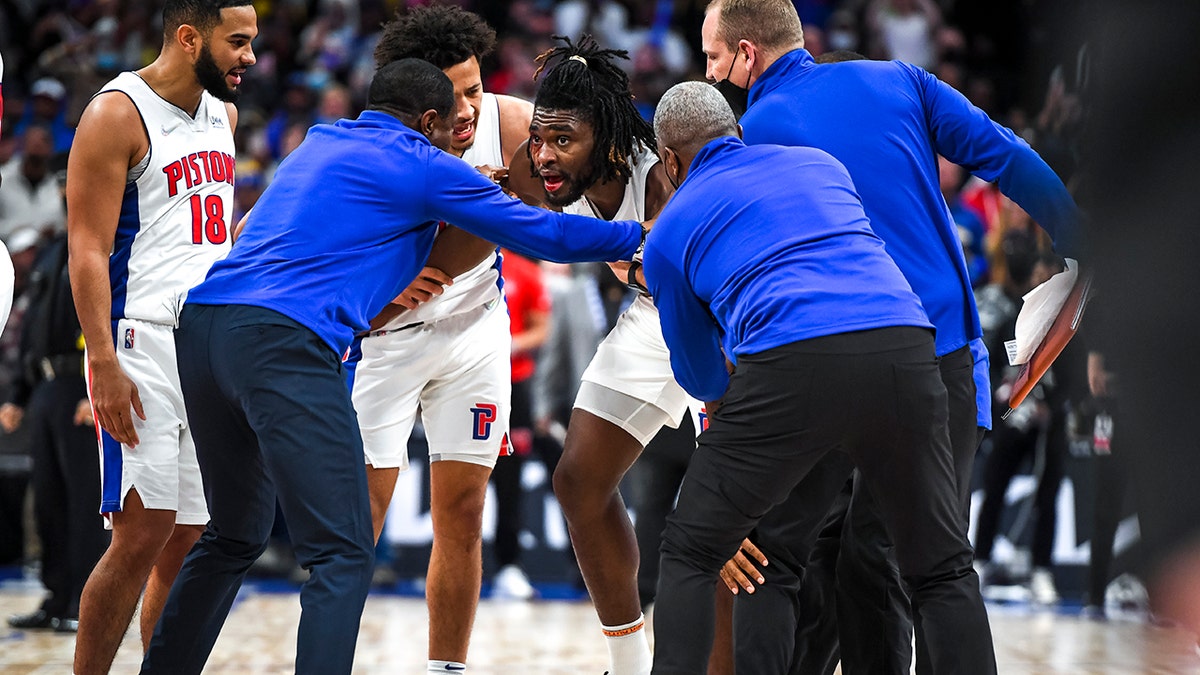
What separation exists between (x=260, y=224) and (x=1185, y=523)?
2.75 m

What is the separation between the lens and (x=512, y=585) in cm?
838

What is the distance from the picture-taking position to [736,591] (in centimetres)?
371

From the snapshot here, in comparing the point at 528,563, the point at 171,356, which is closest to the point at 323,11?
the point at 528,563

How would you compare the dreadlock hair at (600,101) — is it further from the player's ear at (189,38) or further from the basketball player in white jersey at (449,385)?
the player's ear at (189,38)

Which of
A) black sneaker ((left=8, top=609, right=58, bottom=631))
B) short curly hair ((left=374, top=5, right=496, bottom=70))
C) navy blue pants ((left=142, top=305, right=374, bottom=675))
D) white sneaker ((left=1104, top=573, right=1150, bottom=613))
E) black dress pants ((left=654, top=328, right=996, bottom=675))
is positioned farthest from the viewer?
white sneaker ((left=1104, top=573, right=1150, bottom=613))

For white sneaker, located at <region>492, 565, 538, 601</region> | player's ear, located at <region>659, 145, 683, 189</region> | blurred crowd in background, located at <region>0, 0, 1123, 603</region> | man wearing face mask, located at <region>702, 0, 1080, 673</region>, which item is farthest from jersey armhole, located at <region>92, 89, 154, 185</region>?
white sneaker, located at <region>492, 565, 538, 601</region>

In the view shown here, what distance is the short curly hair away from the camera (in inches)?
180

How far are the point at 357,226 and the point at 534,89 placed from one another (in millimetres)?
8589

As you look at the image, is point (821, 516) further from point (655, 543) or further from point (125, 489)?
point (655, 543)

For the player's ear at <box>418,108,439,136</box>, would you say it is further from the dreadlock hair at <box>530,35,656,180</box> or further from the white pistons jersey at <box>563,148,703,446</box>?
the white pistons jersey at <box>563,148,703,446</box>

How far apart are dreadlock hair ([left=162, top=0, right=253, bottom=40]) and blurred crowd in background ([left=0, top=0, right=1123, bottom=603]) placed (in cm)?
381

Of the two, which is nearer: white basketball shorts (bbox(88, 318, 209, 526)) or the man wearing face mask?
the man wearing face mask

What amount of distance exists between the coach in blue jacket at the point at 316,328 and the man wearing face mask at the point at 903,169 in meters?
0.65

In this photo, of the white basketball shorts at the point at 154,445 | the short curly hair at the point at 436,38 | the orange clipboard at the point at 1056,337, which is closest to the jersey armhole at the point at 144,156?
the white basketball shorts at the point at 154,445
